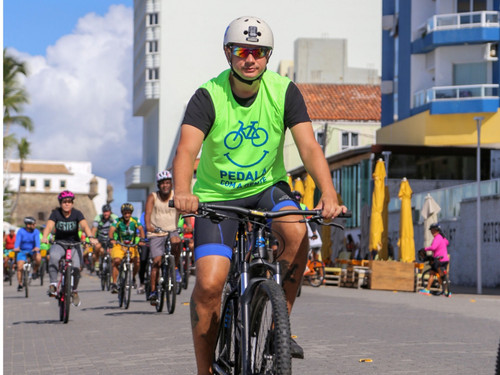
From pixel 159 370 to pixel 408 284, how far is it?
20.3 meters

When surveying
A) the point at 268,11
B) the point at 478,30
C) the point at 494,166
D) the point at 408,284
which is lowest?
the point at 408,284

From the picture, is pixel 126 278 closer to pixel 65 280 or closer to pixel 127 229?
pixel 127 229

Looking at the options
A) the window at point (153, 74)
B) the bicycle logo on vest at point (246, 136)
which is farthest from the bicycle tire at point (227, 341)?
the window at point (153, 74)

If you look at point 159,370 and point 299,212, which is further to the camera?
point 159,370

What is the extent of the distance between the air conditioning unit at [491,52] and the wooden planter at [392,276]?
64.8ft

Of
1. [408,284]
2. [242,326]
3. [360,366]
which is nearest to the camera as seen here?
[242,326]

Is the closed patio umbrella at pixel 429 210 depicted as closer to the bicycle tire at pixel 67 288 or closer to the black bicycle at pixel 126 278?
the black bicycle at pixel 126 278

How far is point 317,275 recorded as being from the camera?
28578 millimetres

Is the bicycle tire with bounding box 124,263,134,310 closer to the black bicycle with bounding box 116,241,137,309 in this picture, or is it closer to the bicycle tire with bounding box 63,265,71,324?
the black bicycle with bounding box 116,241,137,309

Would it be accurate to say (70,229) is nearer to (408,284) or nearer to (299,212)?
(299,212)

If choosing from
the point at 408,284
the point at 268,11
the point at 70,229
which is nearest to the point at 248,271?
the point at 70,229

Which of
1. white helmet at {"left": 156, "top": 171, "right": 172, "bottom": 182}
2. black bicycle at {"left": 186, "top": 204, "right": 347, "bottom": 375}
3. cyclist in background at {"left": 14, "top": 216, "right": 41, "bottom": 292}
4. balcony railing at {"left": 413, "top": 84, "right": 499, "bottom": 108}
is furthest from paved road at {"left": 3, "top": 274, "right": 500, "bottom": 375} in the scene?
balcony railing at {"left": 413, "top": 84, "right": 499, "bottom": 108}

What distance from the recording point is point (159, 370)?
8547 millimetres

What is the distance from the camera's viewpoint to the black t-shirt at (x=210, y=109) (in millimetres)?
5715
